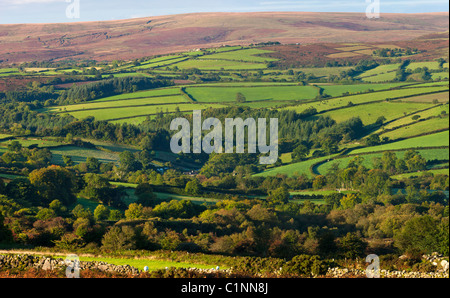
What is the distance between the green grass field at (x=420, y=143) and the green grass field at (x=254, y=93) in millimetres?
38393

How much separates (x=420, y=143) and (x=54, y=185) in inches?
1726

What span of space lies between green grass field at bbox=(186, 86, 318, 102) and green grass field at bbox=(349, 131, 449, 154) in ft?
126

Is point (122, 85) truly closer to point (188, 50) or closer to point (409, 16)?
point (188, 50)

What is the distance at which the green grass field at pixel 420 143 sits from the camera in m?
66.6

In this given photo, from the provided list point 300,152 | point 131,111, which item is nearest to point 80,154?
point 131,111

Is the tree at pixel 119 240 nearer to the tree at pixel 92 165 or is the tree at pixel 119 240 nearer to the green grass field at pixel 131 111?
the tree at pixel 92 165

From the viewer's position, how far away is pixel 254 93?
115 meters

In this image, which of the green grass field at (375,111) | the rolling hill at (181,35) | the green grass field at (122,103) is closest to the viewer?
the green grass field at (375,111)

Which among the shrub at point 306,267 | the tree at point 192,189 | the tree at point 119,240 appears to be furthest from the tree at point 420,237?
the tree at point 192,189

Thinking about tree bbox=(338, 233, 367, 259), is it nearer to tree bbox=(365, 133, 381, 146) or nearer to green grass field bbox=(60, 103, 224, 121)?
tree bbox=(365, 133, 381, 146)

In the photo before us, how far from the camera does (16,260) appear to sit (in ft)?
64.0

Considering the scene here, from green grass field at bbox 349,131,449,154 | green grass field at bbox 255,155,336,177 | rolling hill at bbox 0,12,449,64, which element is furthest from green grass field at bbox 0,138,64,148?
rolling hill at bbox 0,12,449,64

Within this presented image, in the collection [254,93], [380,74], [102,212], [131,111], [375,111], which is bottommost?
[102,212]

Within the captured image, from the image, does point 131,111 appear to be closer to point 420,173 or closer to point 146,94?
point 146,94
